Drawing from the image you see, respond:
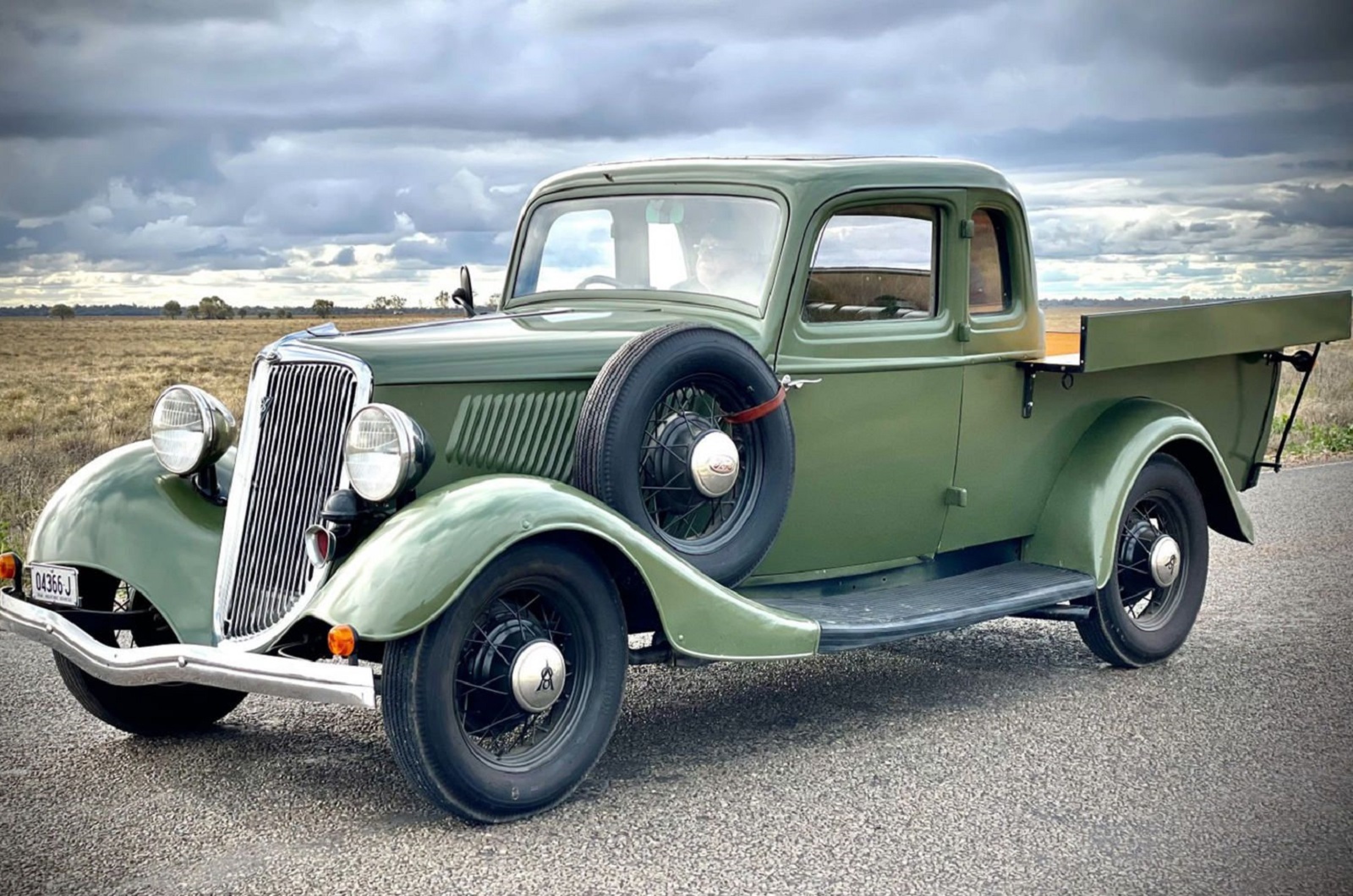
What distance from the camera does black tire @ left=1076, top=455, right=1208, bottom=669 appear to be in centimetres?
578

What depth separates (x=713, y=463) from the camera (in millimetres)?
4500

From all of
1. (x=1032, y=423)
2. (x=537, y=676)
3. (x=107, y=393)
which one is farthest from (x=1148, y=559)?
(x=107, y=393)

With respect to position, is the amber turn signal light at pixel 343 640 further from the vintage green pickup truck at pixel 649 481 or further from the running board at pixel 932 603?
the running board at pixel 932 603

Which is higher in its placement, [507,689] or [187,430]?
[187,430]

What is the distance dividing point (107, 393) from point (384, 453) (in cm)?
2184

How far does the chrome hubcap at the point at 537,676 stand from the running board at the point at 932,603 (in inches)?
37.6

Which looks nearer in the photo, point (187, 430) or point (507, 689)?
point (507, 689)

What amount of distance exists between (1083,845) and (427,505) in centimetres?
207

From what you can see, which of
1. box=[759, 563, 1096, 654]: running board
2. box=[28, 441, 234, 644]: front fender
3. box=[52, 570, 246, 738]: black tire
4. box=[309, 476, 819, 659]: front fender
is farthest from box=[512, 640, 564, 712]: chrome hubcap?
box=[52, 570, 246, 738]: black tire

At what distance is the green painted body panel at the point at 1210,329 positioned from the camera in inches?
219

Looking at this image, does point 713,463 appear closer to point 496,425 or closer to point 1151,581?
point 496,425

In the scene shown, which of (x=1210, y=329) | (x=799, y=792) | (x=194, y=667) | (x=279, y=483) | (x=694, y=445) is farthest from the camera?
(x=1210, y=329)

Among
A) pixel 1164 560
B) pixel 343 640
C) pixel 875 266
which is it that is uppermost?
pixel 875 266

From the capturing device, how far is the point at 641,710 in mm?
5141
